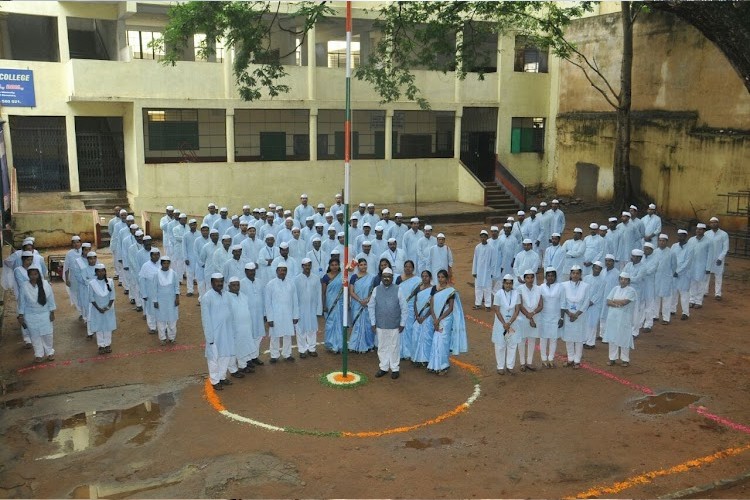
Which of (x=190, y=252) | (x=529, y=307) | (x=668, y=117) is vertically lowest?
(x=529, y=307)

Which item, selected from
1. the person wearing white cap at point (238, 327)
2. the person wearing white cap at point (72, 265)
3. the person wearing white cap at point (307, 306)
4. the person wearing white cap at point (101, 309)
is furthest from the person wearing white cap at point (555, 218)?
the person wearing white cap at point (72, 265)

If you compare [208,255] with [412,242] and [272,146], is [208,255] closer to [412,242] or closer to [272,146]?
[412,242]

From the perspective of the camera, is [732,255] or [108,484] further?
[732,255]

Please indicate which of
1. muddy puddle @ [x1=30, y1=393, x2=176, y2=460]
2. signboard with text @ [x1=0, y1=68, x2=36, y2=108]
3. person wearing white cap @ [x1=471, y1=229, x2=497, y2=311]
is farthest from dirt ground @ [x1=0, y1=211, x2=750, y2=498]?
signboard with text @ [x1=0, y1=68, x2=36, y2=108]

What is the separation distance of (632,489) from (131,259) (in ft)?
31.2

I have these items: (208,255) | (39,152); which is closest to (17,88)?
(39,152)

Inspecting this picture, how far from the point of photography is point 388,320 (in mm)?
9227

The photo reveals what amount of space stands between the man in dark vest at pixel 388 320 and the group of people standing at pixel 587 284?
1.33 meters

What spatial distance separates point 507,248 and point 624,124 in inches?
453

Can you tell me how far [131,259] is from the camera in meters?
12.6

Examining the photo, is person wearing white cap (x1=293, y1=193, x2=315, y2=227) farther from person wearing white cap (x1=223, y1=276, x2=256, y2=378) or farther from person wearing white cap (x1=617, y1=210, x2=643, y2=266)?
person wearing white cap (x1=223, y1=276, x2=256, y2=378)

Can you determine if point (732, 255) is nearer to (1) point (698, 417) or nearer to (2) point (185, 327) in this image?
(1) point (698, 417)

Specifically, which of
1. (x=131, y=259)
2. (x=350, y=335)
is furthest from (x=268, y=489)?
(x=131, y=259)

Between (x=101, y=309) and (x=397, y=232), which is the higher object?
(x=397, y=232)
